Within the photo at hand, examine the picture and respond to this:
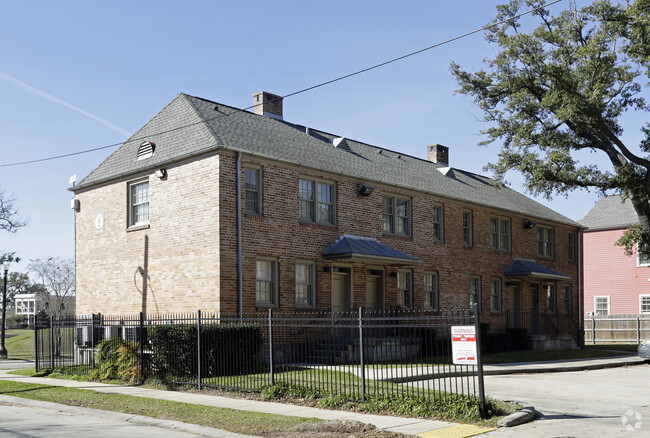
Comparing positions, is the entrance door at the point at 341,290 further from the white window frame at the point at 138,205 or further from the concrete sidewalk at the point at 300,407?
the white window frame at the point at 138,205

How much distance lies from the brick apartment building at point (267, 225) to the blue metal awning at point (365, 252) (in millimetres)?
61

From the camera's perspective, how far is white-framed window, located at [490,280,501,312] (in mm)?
30469

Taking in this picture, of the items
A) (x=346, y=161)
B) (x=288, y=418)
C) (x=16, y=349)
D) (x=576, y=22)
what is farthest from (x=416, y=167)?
(x=16, y=349)

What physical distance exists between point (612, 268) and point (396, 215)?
2643cm

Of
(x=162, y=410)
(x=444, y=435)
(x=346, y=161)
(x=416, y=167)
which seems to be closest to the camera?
(x=444, y=435)

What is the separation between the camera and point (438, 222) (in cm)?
2784

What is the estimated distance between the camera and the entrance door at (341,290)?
2339 cm

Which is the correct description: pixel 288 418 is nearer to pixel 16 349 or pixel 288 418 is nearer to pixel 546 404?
pixel 546 404

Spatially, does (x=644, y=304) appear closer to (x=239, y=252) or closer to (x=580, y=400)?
(x=239, y=252)

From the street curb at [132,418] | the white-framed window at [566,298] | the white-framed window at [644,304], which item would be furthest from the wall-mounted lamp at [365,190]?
the white-framed window at [644,304]

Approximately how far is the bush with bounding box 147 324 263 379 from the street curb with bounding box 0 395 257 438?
304 cm

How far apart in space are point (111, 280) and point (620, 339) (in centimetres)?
2868

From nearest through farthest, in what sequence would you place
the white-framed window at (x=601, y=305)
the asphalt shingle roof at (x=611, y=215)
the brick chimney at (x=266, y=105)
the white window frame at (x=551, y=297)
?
the brick chimney at (x=266, y=105)
the white window frame at (x=551, y=297)
the asphalt shingle roof at (x=611, y=215)
the white-framed window at (x=601, y=305)

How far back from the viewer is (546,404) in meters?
12.8
